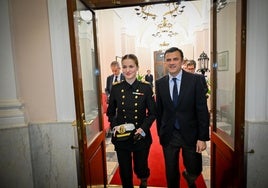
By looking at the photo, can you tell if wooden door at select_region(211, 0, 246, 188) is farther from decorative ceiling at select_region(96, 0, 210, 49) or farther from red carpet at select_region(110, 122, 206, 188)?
decorative ceiling at select_region(96, 0, 210, 49)

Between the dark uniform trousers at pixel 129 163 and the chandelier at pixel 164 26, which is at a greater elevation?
the chandelier at pixel 164 26

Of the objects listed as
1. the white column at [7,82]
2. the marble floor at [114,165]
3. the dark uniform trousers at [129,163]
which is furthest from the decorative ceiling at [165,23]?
the dark uniform trousers at [129,163]

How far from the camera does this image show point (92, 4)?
2.38m

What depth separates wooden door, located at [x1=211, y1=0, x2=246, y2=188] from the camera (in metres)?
1.74

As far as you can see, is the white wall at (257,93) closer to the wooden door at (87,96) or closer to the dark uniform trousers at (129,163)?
the dark uniform trousers at (129,163)

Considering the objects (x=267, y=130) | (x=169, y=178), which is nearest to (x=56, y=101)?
(x=169, y=178)

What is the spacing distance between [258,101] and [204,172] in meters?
1.69

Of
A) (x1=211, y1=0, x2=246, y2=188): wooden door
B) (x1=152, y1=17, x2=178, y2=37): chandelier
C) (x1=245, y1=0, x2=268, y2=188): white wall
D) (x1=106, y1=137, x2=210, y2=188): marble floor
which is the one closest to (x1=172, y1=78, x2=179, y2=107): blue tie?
(x1=211, y1=0, x2=246, y2=188): wooden door

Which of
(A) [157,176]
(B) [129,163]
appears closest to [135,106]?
(B) [129,163]

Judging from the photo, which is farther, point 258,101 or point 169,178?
point 169,178

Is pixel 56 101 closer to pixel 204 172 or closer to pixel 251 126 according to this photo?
pixel 251 126

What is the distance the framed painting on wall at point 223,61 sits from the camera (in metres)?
2.22

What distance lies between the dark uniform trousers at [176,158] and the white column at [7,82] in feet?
5.66

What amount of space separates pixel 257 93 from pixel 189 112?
70cm
